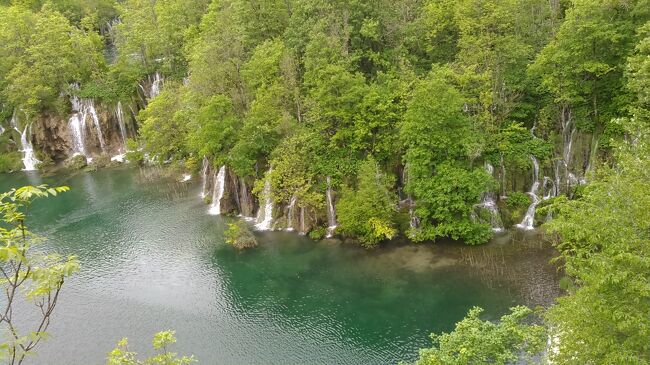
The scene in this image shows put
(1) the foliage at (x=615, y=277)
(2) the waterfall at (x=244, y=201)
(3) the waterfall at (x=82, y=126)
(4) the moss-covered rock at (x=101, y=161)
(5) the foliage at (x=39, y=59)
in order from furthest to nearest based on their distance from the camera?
(3) the waterfall at (x=82, y=126), (5) the foliage at (x=39, y=59), (4) the moss-covered rock at (x=101, y=161), (2) the waterfall at (x=244, y=201), (1) the foliage at (x=615, y=277)

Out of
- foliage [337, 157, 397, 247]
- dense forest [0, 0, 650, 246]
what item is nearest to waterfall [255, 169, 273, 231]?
dense forest [0, 0, 650, 246]

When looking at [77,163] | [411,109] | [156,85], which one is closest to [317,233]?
[411,109]

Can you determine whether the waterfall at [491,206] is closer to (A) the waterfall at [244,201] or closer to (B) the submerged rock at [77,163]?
(A) the waterfall at [244,201]

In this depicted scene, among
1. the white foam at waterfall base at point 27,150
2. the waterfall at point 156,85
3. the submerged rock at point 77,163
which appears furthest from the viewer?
the waterfall at point 156,85

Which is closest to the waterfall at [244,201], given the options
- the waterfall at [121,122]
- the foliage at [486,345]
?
the waterfall at [121,122]

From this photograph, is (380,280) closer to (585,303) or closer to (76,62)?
(585,303)

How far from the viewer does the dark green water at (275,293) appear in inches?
1088

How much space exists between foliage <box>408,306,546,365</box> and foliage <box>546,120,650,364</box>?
92.6 inches

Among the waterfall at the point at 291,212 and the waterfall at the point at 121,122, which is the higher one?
the waterfall at the point at 121,122

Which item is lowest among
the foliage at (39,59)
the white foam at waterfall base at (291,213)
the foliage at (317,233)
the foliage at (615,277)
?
the foliage at (317,233)

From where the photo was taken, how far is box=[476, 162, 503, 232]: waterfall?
36125 millimetres

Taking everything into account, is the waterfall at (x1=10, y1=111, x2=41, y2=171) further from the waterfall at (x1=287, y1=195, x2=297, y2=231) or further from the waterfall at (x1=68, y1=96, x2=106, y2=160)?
the waterfall at (x1=287, y1=195, x2=297, y2=231)

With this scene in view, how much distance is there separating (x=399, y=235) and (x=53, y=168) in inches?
1850

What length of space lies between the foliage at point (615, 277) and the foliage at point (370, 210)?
20013mm
